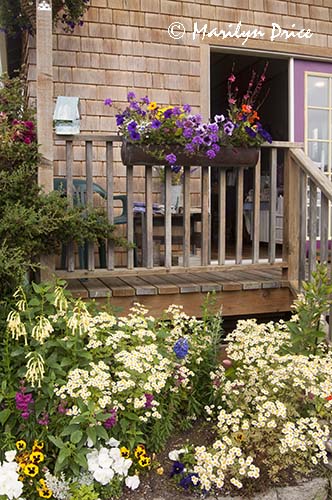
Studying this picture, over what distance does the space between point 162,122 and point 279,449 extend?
1.95 metres

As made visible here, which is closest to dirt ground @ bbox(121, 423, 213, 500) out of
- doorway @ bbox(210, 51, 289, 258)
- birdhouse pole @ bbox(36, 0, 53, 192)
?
birdhouse pole @ bbox(36, 0, 53, 192)

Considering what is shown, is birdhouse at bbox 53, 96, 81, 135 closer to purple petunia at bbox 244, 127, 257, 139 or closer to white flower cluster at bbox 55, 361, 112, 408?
purple petunia at bbox 244, 127, 257, 139

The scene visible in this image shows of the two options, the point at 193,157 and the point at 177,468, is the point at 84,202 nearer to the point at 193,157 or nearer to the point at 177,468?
the point at 193,157

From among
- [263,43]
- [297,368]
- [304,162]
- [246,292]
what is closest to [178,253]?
[246,292]

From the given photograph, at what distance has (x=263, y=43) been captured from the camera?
5020 millimetres

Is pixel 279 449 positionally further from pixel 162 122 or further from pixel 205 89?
pixel 205 89

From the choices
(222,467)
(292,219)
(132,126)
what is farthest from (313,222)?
(222,467)

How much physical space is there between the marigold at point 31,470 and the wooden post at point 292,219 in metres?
2.11

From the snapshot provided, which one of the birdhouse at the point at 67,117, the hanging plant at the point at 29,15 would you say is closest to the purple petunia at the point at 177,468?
the birdhouse at the point at 67,117

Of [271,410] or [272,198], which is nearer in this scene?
[271,410]

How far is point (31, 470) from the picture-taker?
1955 millimetres

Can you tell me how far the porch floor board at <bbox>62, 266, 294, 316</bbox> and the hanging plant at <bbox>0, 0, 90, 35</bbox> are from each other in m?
2.09

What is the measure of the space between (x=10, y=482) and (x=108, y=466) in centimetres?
37

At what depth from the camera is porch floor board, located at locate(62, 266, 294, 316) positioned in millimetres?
3211
